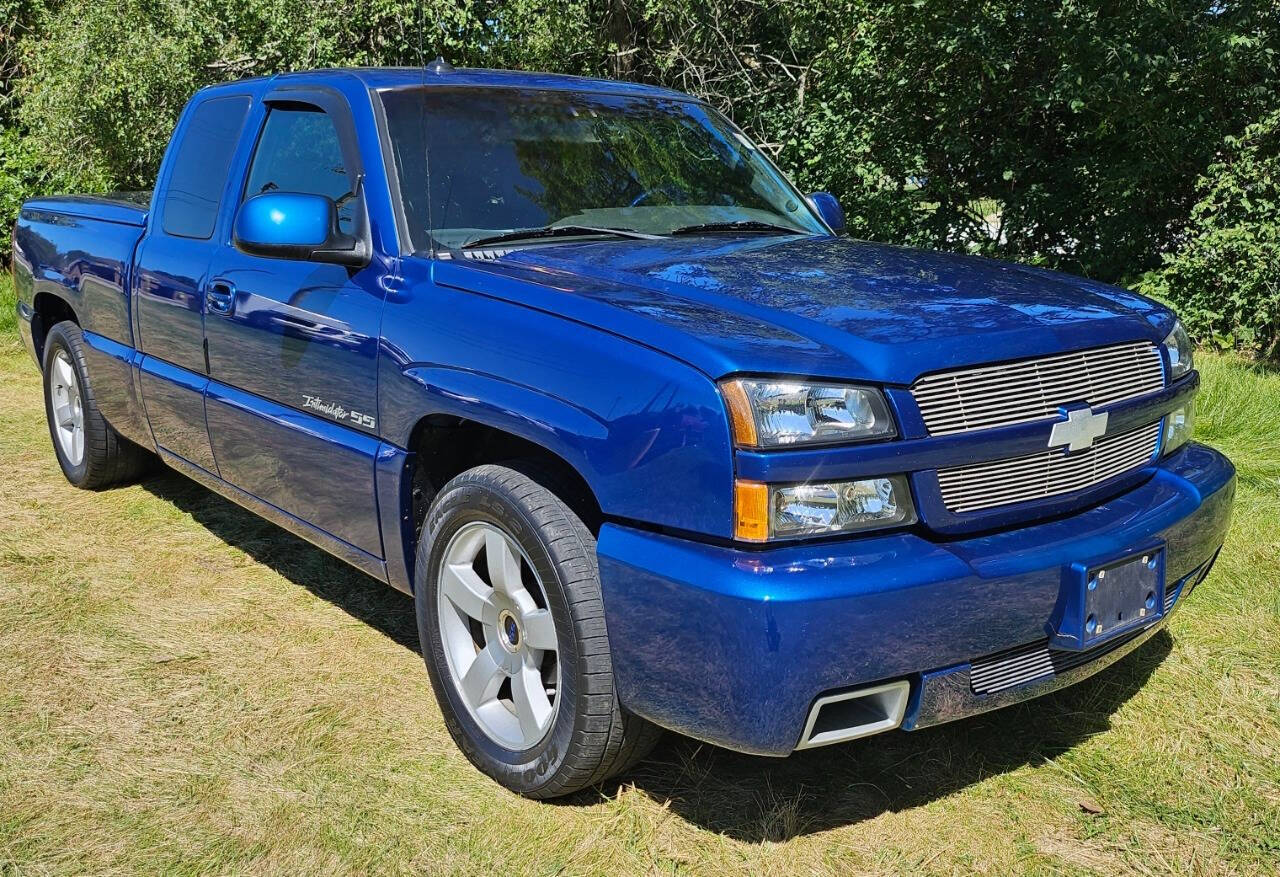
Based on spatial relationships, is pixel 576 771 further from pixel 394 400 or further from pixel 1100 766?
pixel 1100 766

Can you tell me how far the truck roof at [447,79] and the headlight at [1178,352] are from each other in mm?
1965

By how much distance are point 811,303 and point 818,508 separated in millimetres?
577

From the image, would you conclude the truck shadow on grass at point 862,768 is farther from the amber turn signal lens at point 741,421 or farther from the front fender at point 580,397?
the amber turn signal lens at point 741,421

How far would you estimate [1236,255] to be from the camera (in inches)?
320

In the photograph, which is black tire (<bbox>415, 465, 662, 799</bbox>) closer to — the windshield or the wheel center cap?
the wheel center cap

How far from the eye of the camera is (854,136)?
31.2ft

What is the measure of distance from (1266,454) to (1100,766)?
3127 millimetres

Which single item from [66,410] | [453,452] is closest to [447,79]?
[453,452]

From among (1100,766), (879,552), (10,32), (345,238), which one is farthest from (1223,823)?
(10,32)

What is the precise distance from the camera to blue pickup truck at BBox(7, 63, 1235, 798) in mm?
2410

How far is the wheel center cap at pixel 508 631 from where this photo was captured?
9.75ft

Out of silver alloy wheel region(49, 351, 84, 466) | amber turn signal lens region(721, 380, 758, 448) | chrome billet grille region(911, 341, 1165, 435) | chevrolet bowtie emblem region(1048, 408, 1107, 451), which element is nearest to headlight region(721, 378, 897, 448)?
amber turn signal lens region(721, 380, 758, 448)

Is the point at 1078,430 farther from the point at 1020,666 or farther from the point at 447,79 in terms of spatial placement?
the point at 447,79

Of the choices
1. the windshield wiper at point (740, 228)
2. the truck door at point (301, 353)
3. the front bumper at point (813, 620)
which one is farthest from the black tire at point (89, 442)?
the front bumper at point (813, 620)
